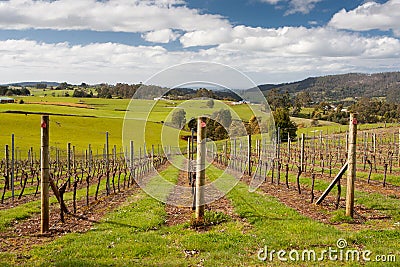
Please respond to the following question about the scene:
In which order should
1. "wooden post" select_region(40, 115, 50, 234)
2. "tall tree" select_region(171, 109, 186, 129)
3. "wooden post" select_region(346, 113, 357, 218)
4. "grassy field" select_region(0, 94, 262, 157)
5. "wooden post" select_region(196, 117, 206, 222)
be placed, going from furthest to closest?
"grassy field" select_region(0, 94, 262, 157) < "tall tree" select_region(171, 109, 186, 129) < "wooden post" select_region(346, 113, 357, 218) < "wooden post" select_region(196, 117, 206, 222) < "wooden post" select_region(40, 115, 50, 234)

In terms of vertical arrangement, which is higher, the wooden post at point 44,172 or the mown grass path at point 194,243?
the wooden post at point 44,172

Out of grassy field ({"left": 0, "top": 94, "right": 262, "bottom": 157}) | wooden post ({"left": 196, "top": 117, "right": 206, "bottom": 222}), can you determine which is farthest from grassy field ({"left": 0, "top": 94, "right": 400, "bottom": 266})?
grassy field ({"left": 0, "top": 94, "right": 262, "bottom": 157})

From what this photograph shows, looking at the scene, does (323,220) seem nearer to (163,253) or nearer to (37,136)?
(163,253)

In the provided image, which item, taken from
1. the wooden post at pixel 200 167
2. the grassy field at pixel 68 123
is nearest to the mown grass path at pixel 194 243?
the wooden post at pixel 200 167

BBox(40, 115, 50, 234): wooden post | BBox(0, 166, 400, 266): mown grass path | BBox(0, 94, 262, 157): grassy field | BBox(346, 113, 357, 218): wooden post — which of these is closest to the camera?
BBox(0, 166, 400, 266): mown grass path

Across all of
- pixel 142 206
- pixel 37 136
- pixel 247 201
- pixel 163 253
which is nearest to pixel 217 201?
pixel 247 201

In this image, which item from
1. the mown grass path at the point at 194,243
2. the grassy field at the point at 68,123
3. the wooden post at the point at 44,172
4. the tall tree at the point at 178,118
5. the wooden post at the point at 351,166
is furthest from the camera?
the grassy field at the point at 68,123

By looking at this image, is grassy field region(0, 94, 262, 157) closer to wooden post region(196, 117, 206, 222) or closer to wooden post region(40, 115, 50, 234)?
wooden post region(196, 117, 206, 222)

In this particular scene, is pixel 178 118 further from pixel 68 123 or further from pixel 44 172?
pixel 68 123

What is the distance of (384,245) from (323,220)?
3.20 metres

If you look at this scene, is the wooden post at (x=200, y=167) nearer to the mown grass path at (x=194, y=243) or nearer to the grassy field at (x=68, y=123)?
the mown grass path at (x=194, y=243)

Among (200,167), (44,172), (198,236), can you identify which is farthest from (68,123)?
(198,236)

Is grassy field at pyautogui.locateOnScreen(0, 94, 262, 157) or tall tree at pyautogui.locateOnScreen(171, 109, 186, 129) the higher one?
tall tree at pyautogui.locateOnScreen(171, 109, 186, 129)

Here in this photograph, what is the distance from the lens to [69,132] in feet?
259
